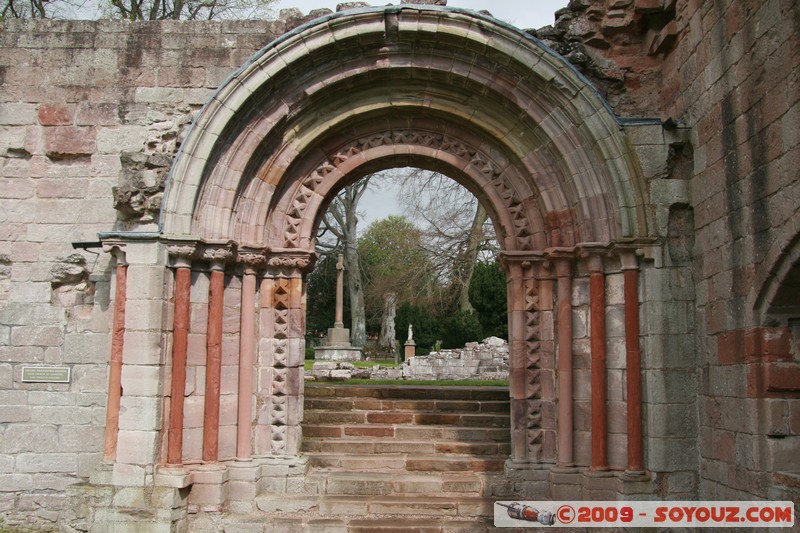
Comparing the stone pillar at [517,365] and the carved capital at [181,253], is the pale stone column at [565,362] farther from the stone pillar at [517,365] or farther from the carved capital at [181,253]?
the carved capital at [181,253]

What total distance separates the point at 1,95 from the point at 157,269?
246cm

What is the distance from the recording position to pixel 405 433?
311 inches

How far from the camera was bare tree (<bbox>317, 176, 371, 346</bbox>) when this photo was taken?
22953mm

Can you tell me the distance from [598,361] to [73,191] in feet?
16.9

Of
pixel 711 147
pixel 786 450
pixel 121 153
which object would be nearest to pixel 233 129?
pixel 121 153

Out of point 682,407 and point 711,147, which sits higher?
point 711,147

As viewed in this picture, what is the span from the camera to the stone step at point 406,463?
7.14 meters

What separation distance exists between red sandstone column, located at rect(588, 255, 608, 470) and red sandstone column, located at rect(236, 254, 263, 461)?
3138 mm

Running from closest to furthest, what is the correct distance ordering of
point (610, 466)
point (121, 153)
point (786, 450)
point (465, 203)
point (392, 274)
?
1. point (786, 450)
2. point (610, 466)
3. point (121, 153)
4. point (465, 203)
5. point (392, 274)

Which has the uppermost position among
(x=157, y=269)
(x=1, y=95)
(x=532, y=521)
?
(x=1, y=95)

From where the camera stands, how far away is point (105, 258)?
6.68 meters

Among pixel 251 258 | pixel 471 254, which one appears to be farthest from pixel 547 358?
pixel 471 254

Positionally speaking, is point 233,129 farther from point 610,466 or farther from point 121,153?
point 610,466

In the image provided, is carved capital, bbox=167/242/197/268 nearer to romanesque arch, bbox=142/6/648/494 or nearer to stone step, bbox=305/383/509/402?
romanesque arch, bbox=142/6/648/494
